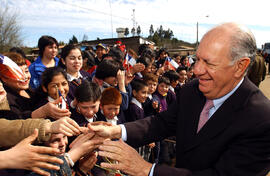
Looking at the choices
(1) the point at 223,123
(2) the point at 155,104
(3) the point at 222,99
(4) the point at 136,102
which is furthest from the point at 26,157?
(2) the point at 155,104

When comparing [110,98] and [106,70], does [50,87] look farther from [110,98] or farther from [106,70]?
[106,70]

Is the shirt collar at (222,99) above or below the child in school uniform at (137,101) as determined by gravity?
above

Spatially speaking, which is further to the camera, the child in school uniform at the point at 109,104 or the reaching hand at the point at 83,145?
the child in school uniform at the point at 109,104

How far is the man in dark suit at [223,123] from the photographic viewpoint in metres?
1.43

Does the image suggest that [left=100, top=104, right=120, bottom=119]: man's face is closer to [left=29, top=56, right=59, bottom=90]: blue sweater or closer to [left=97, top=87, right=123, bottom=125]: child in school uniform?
[left=97, top=87, right=123, bottom=125]: child in school uniform

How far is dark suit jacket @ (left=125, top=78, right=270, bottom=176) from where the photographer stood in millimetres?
1418

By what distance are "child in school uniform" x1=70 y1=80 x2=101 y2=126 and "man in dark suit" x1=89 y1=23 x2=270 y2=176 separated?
742mm

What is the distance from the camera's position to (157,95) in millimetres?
4391

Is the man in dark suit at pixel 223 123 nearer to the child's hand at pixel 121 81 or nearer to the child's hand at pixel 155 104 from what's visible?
the child's hand at pixel 121 81

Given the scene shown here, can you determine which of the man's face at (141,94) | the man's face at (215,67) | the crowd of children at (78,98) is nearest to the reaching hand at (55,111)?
the crowd of children at (78,98)

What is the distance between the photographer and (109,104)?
2.80 meters

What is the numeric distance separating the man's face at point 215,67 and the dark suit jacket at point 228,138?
117mm

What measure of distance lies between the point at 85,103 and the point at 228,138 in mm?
1714

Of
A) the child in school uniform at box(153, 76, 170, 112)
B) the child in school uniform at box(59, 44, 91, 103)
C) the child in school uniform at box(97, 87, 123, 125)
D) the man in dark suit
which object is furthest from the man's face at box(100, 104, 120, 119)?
the child in school uniform at box(153, 76, 170, 112)
